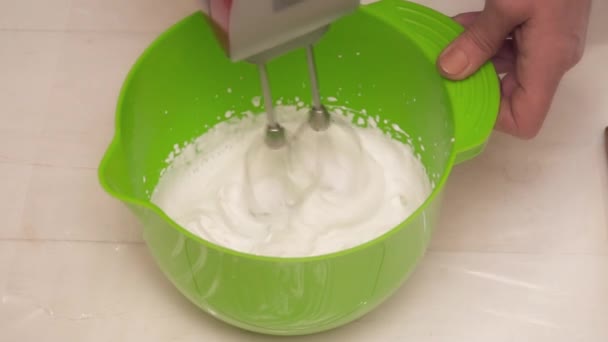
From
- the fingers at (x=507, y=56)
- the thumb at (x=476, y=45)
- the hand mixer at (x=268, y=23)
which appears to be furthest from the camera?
the fingers at (x=507, y=56)

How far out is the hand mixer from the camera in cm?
52

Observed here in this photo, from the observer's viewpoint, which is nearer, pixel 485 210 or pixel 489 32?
pixel 489 32

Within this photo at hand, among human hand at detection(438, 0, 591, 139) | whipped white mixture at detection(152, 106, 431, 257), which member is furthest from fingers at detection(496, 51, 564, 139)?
whipped white mixture at detection(152, 106, 431, 257)

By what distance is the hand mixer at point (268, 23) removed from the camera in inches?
20.5

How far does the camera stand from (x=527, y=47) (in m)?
0.68

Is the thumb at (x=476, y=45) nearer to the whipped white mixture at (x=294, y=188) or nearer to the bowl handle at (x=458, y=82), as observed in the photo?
the bowl handle at (x=458, y=82)

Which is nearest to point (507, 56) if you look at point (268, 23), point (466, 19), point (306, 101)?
point (466, 19)

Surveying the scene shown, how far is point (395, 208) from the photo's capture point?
2.53ft

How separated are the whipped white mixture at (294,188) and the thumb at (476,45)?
0.16 metres

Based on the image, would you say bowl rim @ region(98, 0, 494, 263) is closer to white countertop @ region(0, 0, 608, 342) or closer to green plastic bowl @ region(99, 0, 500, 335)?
green plastic bowl @ region(99, 0, 500, 335)

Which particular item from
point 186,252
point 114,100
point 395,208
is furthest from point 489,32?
point 114,100

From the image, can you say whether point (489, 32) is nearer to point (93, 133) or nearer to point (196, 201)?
point (196, 201)

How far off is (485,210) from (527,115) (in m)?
0.14

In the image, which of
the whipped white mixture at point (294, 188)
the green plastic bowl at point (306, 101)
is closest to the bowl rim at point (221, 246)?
the green plastic bowl at point (306, 101)
